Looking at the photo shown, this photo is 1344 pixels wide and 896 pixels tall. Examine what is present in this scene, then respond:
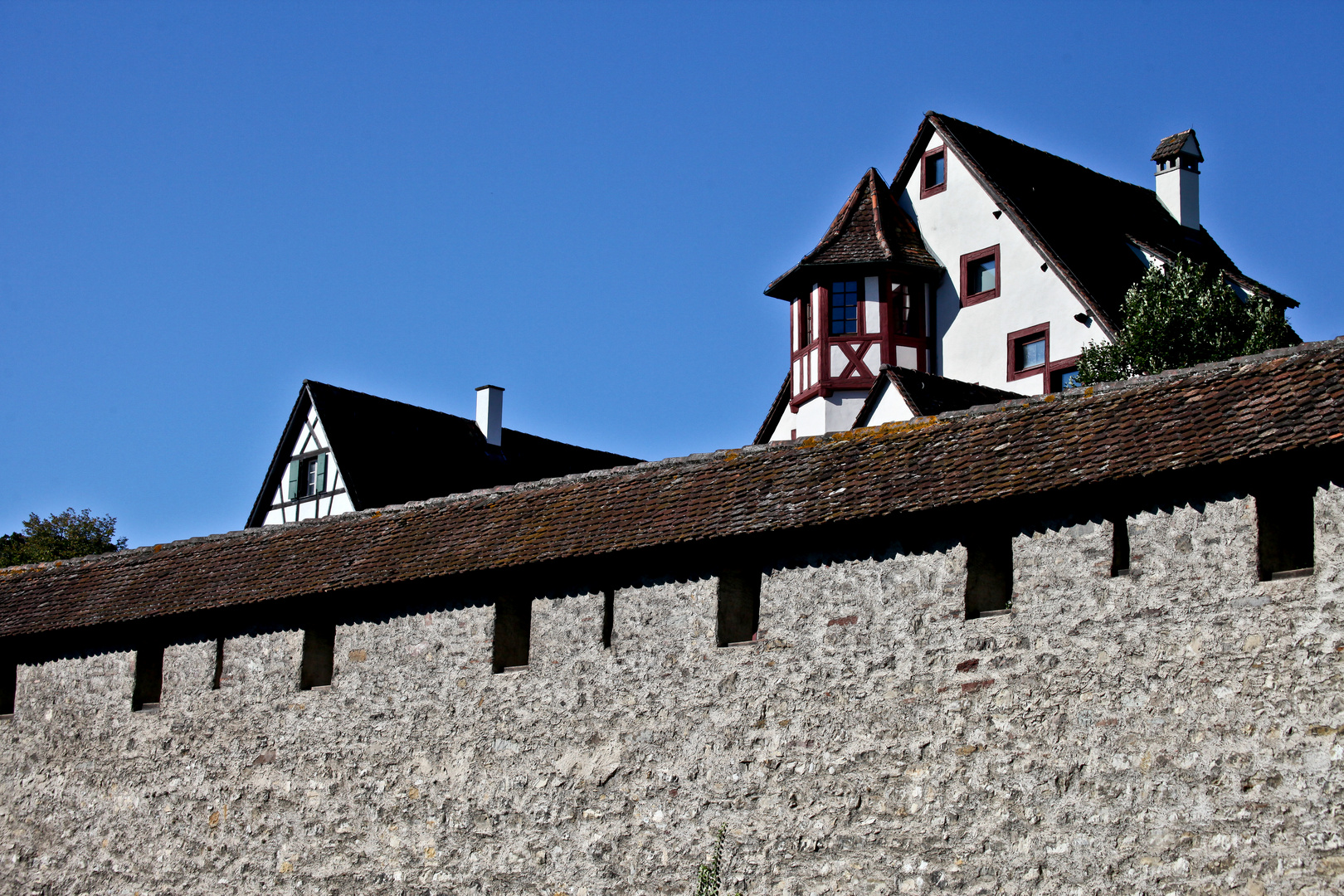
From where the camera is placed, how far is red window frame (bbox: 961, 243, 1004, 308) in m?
29.1

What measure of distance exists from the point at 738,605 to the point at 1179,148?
76.0 feet

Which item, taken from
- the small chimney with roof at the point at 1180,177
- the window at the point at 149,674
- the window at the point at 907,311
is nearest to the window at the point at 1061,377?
the window at the point at 907,311

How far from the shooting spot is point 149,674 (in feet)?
60.1

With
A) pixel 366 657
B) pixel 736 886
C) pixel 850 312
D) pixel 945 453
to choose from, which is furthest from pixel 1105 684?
pixel 850 312

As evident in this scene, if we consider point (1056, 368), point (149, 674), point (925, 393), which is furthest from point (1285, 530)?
point (1056, 368)

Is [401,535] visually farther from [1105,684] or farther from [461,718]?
[1105,684]

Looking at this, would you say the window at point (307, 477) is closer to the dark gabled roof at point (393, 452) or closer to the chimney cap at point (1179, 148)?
the dark gabled roof at point (393, 452)

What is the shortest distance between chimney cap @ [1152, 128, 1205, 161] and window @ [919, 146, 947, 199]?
20.2ft

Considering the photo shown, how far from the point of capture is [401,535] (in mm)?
17078

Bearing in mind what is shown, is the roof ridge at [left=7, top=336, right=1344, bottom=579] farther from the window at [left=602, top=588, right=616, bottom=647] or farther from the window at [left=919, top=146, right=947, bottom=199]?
the window at [left=919, top=146, right=947, bottom=199]

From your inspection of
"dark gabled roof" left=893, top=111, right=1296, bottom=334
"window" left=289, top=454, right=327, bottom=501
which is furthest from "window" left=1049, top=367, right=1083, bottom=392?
"window" left=289, top=454, right=327, bottom=501

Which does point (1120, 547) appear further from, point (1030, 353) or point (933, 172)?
point (933, 172)

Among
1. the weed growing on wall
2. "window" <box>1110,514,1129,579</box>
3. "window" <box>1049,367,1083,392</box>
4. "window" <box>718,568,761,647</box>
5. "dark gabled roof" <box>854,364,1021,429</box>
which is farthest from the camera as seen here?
"window" <box>1049,367,1083,392</box>

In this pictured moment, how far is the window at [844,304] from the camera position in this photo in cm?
2919
